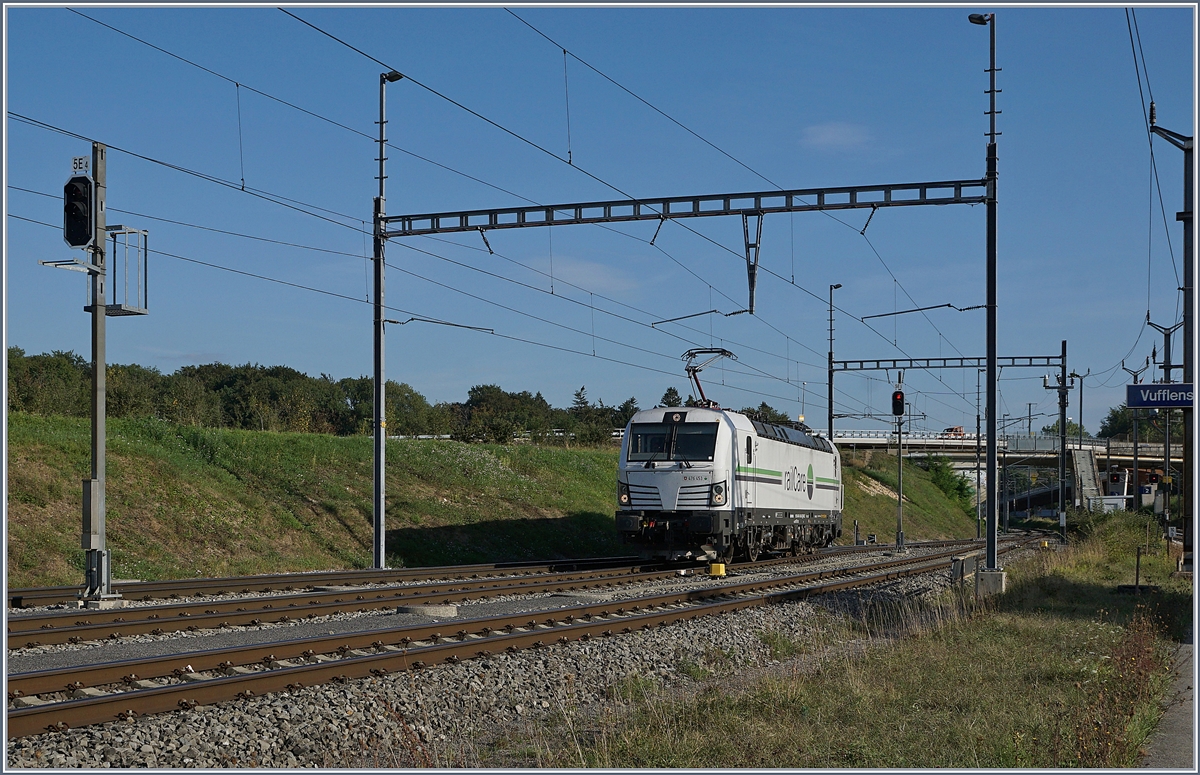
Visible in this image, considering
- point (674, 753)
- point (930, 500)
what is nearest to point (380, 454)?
point (674, 753)

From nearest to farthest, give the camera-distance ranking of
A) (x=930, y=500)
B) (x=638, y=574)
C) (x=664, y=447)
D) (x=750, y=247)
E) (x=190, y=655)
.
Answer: (x=190, y=655), (x=750, y=247), (x=638, y=574), (x=664, y=447), (x=930, y=500)

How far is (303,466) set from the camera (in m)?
31.1

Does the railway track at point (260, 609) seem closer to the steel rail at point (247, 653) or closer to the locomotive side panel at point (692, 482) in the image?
the steel rail at point (247, 653)

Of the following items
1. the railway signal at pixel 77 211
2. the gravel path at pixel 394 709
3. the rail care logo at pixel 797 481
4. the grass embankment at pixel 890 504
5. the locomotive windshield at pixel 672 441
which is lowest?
the grass embankment at pixel 890 504

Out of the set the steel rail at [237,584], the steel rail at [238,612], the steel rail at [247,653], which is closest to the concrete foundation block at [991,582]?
the steel rail at [238,612]

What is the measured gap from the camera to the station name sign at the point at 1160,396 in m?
17.5

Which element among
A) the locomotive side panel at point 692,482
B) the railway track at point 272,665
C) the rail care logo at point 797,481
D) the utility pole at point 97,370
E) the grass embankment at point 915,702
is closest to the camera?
the grass embankment at point 915,702

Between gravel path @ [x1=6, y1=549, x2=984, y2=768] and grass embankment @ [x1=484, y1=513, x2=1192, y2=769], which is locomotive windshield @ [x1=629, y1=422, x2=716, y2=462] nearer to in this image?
grass embankment @ [x1=484, y1=513, x2=1192, y2=769]

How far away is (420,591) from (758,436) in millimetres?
12046

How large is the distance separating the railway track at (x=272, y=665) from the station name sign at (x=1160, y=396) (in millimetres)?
8293

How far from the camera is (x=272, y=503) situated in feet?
88.6

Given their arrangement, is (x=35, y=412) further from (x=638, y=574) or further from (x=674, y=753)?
(x=674, y=753)

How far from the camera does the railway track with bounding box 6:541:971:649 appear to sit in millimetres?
12406

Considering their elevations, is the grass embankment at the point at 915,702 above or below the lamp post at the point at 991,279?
below
